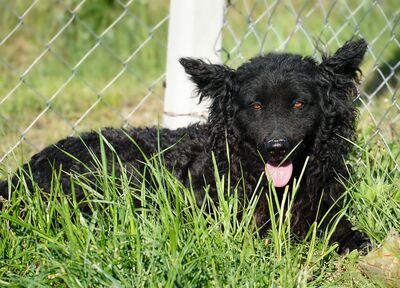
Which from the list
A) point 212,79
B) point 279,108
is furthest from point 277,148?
point 212,79

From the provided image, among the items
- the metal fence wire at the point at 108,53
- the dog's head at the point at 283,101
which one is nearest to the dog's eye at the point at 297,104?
the dog's head at the point at 283,101

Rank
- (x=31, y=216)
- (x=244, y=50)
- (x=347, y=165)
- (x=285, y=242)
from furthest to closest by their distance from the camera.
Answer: (x=244, y=50) → (x=347, y=165) → (x=31, y=216) → (x=285, y=242)

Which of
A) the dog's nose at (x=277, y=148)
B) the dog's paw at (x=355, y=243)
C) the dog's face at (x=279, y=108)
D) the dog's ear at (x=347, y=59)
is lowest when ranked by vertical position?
the dog's paw at (x=355, y=243)

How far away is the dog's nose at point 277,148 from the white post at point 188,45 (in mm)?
859

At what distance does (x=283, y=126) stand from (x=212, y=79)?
0.52 meters

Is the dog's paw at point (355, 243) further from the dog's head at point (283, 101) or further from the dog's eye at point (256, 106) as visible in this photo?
the dog's eye at point (256, 106)

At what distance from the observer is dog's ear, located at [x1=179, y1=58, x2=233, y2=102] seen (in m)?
3.73

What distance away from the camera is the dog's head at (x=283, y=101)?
355 cm

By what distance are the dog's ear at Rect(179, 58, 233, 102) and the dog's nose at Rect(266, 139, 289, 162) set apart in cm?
50

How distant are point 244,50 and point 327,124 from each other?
11.4 ft

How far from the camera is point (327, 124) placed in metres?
3.71

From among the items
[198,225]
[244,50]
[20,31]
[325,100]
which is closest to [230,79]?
[325,100]

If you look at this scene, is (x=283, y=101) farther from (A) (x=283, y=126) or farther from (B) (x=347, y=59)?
(B) (x=347, y=59)

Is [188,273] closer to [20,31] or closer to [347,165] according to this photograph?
[347,165]
